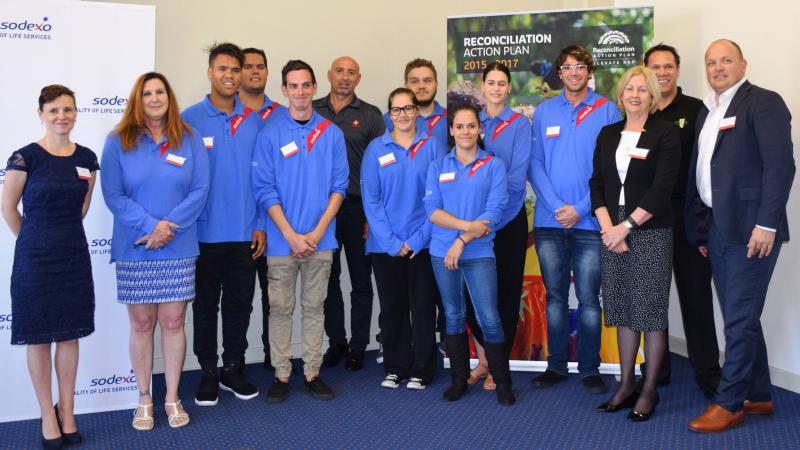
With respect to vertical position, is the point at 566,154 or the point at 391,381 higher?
the point at 566,154

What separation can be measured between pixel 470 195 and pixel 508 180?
1.10 feet

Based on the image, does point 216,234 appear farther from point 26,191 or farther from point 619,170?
point 619,170

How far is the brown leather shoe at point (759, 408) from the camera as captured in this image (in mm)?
3107

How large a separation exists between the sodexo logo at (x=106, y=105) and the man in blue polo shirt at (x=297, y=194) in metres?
0.69

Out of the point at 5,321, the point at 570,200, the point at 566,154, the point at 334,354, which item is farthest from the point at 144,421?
the point at 566,154

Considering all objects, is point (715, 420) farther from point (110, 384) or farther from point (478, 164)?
point (110, 384)

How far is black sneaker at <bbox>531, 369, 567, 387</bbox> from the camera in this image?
144 inches

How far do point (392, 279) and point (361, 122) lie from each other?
3.59ft

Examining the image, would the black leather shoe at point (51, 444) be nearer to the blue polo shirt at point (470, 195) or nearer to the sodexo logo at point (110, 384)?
the sodexo logo at point (110, 384)

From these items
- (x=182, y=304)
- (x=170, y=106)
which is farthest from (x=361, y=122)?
(x=182, y=304)

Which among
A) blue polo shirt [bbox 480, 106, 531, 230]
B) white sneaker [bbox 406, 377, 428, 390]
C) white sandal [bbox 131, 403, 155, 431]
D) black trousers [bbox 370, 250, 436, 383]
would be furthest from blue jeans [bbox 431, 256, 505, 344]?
white sandal [bbox 131, 403, 155, 431]

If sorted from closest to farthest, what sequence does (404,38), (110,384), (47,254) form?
(47,254), (110,384), (404,38)

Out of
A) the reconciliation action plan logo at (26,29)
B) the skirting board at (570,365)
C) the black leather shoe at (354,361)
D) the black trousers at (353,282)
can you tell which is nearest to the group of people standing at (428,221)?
the black trousers at (353,282)

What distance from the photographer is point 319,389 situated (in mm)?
3553
